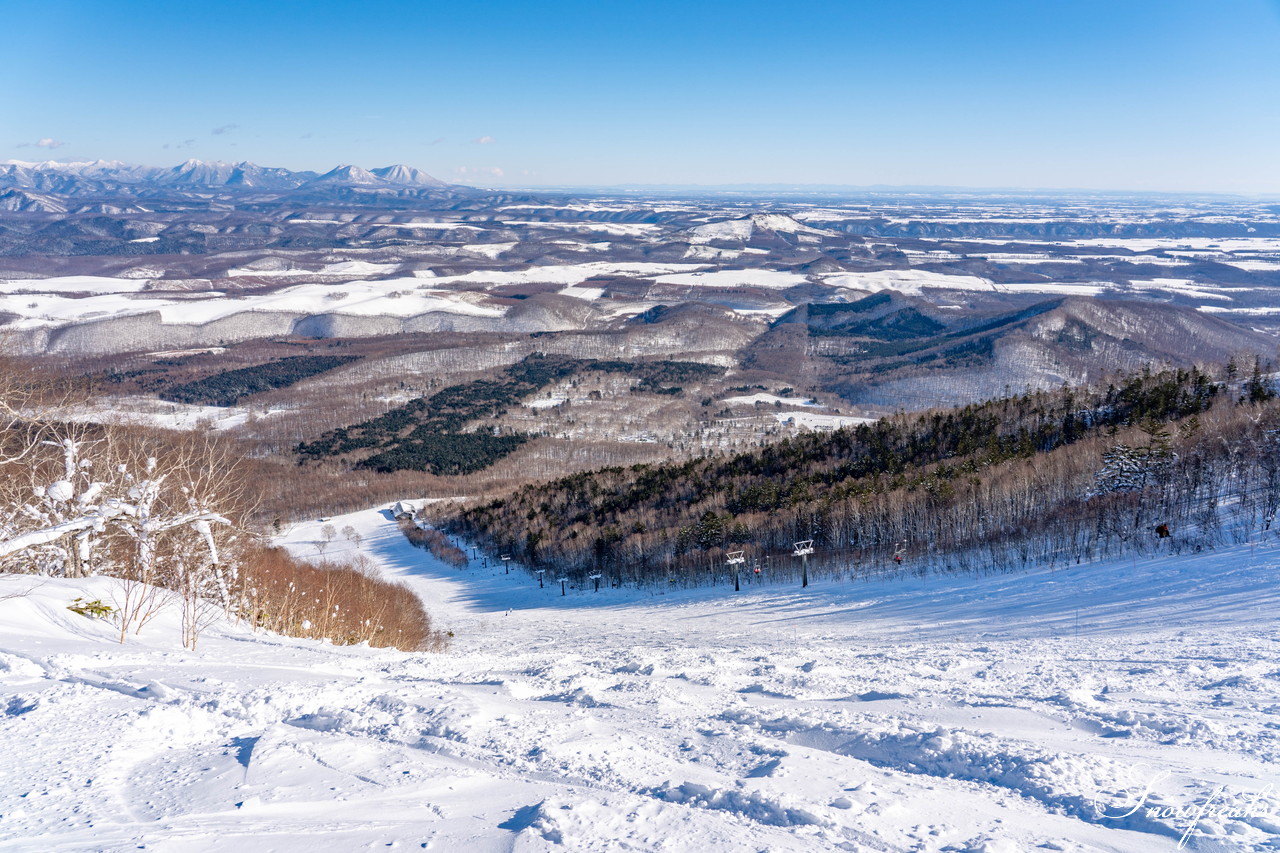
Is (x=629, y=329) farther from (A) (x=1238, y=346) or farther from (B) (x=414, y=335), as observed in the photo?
(A) (x=1238, y=346)

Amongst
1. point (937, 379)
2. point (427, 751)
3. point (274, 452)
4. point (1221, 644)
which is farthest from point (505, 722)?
point (937, 379)

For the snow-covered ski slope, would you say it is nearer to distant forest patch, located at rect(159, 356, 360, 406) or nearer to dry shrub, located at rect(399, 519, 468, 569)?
dry shrub, located at rect(399, 519, 468, 569)

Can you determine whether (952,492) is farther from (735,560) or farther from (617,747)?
(617,747)

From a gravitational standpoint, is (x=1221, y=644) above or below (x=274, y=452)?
above

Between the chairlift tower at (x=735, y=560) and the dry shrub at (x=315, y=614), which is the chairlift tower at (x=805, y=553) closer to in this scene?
the chairlift tower at (x=735, y=560)

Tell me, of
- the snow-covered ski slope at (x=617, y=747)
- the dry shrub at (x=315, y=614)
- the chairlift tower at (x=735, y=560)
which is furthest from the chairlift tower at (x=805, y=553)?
the snow-covered ski slope at (x=617, y=747)

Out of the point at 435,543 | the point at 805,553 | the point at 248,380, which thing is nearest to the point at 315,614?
the point at 805,553
